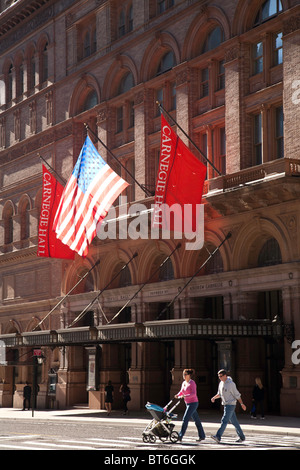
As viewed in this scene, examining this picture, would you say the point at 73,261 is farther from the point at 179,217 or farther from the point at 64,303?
the point at 179,217

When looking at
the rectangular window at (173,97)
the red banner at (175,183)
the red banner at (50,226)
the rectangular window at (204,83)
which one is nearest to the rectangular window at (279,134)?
the red banner at (175,183)

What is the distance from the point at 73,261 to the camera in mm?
50562

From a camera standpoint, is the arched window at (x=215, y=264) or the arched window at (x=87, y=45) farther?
the arched window at (x=87, y=45)

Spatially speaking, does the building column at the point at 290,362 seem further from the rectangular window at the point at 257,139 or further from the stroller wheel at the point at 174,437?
the stroller wheel at the point at 174,437

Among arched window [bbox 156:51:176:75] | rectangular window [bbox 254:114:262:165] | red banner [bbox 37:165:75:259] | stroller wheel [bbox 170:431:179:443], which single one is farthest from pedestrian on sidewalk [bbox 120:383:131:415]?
stroller wheel [bbox 170:431:179:443]

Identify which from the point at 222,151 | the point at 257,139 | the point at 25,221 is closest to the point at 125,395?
the point at 222,151

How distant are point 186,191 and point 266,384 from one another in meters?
9.09

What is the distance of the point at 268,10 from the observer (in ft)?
125

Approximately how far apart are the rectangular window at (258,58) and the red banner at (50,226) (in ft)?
46.8

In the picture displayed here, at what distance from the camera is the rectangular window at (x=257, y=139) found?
126ft

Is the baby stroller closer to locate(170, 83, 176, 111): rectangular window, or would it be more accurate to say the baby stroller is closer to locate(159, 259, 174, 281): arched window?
locate(159, 259, 174, 281): arched window

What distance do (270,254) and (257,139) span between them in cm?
527
